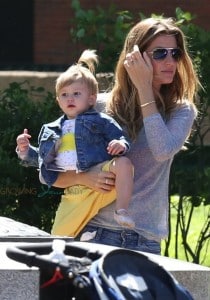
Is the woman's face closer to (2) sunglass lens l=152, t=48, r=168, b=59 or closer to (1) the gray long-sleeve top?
(2) sunglass lens l=152, t=48, r=168, b=59

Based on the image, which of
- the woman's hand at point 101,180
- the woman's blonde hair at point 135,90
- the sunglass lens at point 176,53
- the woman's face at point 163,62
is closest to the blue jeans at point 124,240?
the woman's hand at point 101,180

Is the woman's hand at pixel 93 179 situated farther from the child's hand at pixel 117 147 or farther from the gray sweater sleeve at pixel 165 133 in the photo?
the gray sweater sleeve at pixel 165 133

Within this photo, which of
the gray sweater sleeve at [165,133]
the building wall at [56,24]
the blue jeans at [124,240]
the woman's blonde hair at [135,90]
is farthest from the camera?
the building wall at [56,24]

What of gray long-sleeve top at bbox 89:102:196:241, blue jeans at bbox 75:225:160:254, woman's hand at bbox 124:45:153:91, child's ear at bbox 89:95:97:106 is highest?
woman's hand at bbox 124:45:153:91

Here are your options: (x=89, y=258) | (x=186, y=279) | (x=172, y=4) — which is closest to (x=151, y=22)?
(x=186, y=279)

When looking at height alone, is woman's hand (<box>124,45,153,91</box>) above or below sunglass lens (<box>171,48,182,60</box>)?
below

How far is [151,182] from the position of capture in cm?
462

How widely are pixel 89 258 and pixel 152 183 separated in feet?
5.24

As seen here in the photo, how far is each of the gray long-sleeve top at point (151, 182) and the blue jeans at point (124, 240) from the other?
0.02 meters

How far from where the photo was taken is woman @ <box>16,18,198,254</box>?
457cm

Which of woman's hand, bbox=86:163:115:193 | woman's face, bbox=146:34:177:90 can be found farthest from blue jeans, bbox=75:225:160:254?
woman's face, bbox=146:34:177:90

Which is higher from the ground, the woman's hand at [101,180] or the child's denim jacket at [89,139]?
the child's denim jacket at [89,139]

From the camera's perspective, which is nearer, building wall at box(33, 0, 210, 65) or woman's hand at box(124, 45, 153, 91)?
woman's hand at box(124, 45, 153, 91)

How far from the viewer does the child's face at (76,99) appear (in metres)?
4.73
